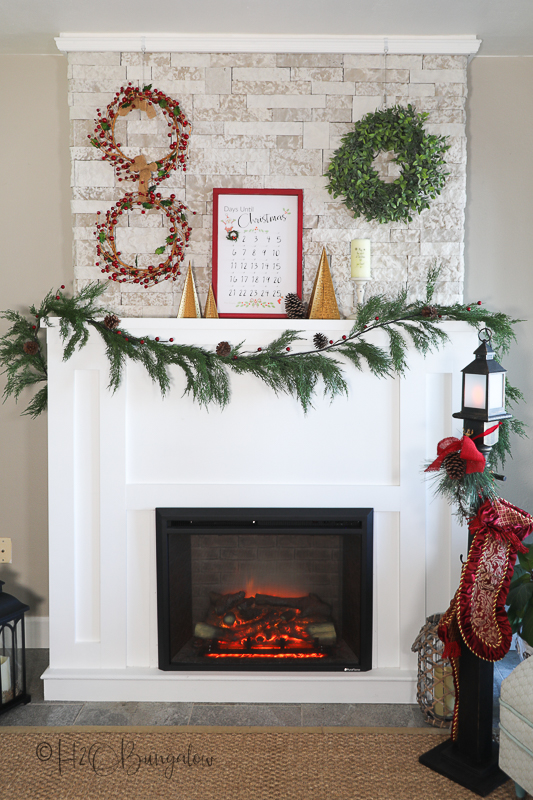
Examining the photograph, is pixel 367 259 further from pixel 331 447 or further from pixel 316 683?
pixel 316 683

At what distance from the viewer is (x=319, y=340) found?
7.04ft

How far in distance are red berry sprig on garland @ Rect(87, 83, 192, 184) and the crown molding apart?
0.17m

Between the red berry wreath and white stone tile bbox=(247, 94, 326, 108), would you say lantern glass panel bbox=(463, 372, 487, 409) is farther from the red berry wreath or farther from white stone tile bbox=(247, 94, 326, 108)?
the red berry wreath

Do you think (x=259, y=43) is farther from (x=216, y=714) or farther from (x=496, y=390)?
(x=216, y=714)

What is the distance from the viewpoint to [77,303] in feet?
7.50

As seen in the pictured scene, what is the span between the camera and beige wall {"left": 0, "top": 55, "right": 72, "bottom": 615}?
2.43 m

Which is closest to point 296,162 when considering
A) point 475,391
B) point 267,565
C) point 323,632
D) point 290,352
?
point 290,352

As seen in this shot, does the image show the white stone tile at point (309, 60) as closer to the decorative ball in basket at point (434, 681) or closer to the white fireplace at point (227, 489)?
the white fireplace at point (227, 489)

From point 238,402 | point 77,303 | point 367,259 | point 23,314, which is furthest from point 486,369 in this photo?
point 23,314

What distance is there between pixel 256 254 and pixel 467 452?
3.75 ft

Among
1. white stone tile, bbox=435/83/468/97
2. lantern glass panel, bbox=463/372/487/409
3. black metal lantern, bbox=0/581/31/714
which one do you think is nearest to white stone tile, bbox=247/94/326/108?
white stone tile, bbox=435/83/468/97

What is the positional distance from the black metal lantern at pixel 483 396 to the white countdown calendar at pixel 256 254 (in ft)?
2.62

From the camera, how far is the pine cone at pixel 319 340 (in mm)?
2145

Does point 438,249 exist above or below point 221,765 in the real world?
above
